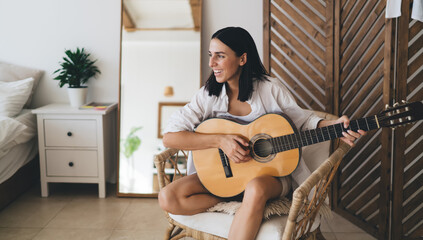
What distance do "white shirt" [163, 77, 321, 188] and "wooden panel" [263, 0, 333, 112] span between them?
854 mm

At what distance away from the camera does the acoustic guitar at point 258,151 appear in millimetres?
1644

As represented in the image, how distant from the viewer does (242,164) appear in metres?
1.74

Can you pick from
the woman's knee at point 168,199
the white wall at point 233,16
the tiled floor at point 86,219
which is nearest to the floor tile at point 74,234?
the tiled floor at point 86,219

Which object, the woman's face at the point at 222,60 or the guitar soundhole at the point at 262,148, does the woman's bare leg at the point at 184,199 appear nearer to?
the guitar soundhole at the point at 262,148

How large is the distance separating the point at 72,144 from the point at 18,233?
0.76m

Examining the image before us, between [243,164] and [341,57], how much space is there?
4.18ft

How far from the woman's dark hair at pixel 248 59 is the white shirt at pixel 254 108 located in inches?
1.3

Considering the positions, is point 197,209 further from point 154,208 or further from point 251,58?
point 154,208

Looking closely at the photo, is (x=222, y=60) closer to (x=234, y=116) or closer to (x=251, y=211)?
(x=234, y=116)

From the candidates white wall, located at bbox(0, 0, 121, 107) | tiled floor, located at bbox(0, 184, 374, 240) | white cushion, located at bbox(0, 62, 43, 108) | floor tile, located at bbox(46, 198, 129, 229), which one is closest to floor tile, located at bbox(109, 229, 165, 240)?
tiled floor, located at bbox(0, 184, 374, 240)

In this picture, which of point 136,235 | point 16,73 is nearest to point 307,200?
point 136,235

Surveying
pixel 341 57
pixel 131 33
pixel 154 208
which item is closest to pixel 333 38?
pixel 341 57

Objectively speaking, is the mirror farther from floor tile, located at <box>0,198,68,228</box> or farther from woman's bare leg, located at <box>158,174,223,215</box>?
woman's bare leg, located at <box>158,174,223,215</box>

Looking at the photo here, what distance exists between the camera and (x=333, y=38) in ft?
8.53
